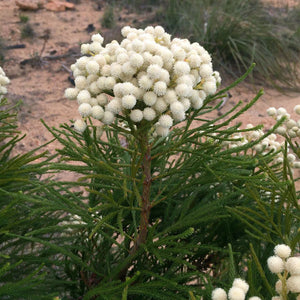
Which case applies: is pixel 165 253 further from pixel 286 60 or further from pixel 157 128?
pixel 286 60

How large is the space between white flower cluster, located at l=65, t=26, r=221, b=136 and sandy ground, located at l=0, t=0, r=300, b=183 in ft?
8.33

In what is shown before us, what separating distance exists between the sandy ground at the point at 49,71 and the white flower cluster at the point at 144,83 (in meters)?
2.54

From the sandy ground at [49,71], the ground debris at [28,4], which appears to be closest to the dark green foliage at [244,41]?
the sandy ground at [49,71]

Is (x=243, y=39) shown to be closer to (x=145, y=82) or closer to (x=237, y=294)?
(x=145, y=82)

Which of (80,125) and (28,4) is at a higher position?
(80,125)

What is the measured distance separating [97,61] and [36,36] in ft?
15.7

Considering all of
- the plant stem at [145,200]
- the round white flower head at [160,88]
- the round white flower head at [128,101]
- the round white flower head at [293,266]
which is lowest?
the plant stem at [145,200]

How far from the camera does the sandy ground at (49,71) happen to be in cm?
352

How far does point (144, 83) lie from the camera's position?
0.69m

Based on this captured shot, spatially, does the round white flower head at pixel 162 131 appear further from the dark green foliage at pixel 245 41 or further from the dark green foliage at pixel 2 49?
the dark green foliage at pixel 2 49

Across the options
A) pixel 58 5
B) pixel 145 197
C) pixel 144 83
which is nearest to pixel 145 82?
pixel 144 83

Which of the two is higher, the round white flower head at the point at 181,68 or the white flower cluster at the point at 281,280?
the round white flower head at the point at 181,68

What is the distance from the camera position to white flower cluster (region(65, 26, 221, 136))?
70cm

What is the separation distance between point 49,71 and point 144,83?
152 inches
